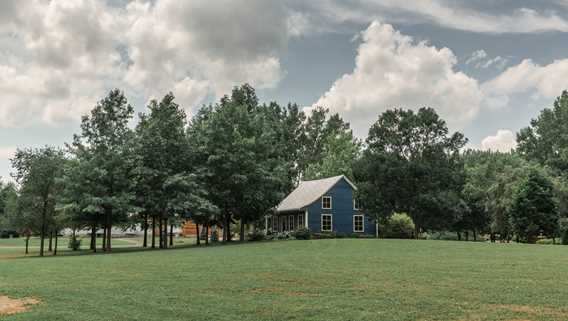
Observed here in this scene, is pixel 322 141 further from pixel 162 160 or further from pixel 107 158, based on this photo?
pixel 107 158

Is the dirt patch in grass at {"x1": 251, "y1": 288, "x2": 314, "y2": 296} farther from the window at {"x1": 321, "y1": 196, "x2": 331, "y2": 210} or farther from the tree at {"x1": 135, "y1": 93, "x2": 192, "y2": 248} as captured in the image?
the window at {"x1": 321, "y1": 196, "x2": 331, "y2": 210}

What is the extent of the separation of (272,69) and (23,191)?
68.6 feet

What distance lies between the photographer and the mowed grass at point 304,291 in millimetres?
11172

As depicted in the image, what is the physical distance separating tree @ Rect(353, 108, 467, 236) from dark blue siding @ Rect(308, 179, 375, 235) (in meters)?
2.14

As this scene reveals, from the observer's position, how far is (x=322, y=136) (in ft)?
285

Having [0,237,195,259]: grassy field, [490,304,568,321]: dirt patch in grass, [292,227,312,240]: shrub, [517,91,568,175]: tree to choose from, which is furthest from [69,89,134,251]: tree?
[517,91,568,175]: tree

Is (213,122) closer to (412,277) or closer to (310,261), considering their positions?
(310,261)

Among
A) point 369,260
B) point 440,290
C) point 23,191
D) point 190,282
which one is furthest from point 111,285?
point 23,191

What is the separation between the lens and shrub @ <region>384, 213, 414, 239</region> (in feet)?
163

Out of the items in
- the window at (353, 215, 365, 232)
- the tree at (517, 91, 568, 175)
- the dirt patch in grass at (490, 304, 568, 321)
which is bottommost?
the dirt patch in grass at (490, 304, 568, 321)

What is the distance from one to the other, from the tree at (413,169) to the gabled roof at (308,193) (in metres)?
2.96

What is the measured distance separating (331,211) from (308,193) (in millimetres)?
4389

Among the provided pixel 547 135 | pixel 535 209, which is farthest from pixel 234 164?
pixel 547 135

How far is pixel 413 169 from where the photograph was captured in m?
52.3
